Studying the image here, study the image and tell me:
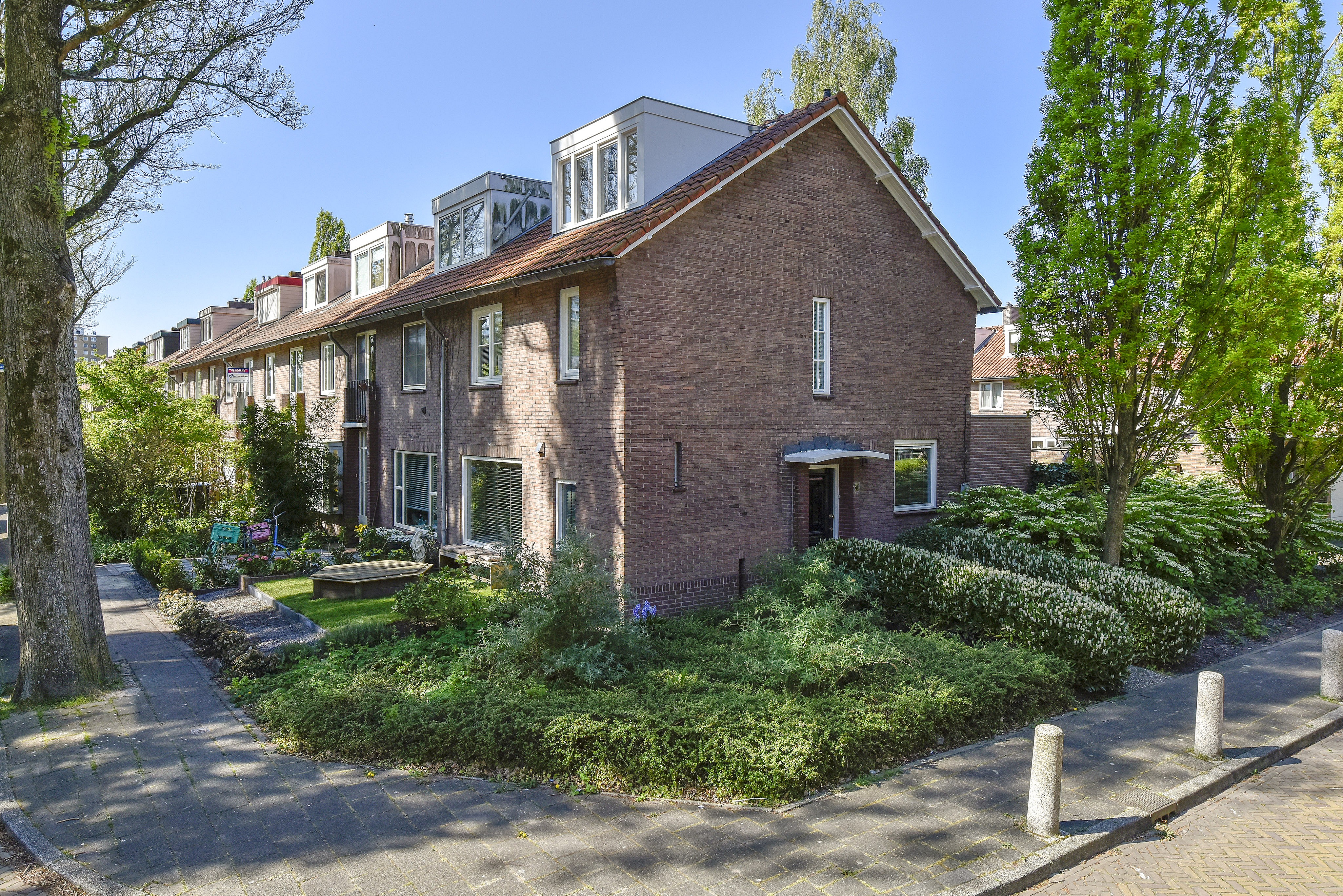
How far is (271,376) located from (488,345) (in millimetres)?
14739

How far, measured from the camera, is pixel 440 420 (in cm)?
1675

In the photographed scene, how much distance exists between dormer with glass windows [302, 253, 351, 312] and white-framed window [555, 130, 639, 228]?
1396cm

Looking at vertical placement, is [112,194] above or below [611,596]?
above

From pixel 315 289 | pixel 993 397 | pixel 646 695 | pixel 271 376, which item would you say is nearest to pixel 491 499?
pixel 646 695

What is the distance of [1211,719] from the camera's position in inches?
311

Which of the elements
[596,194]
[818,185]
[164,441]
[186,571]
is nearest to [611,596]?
[596,194]

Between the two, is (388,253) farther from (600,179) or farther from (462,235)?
(600,179)

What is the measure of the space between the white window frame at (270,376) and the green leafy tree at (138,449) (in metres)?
3.42

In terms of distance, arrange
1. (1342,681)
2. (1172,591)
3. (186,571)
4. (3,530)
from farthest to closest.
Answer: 1. (3,530)
2. (186,571)
3. (1172,591)
4. (1342,681)

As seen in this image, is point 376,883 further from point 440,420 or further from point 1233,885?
point 440,420

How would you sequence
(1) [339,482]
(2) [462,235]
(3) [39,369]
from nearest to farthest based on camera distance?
1. (3) [39,369]
2. (2) [462,235]
3. (1) [339,482]

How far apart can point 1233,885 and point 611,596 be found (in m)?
6.01

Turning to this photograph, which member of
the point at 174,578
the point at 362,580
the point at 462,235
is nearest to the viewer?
the point at 362,580

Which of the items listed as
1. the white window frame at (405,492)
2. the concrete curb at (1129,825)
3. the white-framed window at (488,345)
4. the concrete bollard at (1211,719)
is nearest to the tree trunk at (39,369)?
the white-framed window at (488,345)
